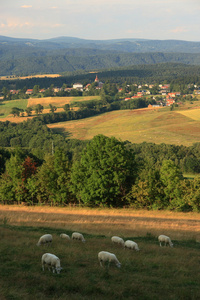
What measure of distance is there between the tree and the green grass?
25.2 metres

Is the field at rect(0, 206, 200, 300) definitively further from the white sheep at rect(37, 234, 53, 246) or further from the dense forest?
the dense forest

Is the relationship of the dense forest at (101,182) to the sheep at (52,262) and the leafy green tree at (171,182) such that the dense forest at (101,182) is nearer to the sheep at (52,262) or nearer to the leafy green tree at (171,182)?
the leafy green tree at (171,182)

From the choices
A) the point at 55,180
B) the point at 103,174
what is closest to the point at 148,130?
the point at 55,180

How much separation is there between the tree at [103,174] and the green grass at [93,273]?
994 inches

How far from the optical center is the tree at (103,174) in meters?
49.2

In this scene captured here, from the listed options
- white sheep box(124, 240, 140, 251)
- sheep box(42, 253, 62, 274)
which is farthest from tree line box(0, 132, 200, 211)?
sheep box(42, 253, 62, 274)

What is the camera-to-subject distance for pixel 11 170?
187 ft

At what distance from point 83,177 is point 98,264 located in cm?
3281

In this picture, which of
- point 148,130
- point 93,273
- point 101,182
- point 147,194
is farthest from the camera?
point 148,130

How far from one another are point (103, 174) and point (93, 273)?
3322 cm

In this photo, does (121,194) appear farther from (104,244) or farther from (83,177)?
(104,244)

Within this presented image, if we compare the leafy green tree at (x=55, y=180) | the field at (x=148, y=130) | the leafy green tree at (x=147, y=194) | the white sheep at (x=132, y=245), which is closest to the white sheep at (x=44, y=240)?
the white sheep at (x=132, y=245)

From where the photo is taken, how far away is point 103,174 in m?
50.0

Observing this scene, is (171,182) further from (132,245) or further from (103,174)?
(132,245)
